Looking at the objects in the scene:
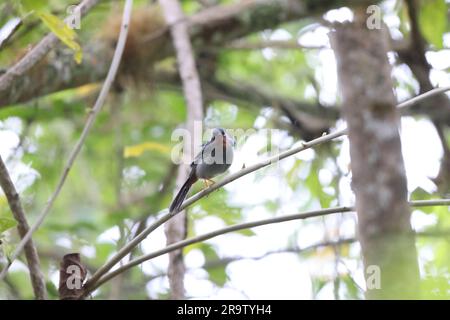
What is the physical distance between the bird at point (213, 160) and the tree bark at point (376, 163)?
2.82 ft

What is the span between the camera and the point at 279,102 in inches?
245

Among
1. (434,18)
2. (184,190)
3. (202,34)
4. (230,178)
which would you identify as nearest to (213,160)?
(184,190)

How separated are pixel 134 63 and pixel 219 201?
175cm

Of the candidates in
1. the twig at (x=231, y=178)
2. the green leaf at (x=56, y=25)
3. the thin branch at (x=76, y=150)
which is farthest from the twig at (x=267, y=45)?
the twig at (x=231, y=178)

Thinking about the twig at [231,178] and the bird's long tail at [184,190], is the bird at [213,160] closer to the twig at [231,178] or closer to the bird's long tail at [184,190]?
the bird's long tail at [184,190]

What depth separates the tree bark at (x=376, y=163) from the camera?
1.97 m

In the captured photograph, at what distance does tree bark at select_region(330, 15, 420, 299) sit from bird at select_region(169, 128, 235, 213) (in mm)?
859

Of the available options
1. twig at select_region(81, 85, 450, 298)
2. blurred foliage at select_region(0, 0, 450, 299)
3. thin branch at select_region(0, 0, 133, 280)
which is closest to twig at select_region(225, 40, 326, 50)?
blurred foliage at select_region(0, 0, 450, 299)

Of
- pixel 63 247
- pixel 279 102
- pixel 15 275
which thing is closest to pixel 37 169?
pixel 63 247

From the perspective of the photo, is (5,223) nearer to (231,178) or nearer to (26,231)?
(26,231)

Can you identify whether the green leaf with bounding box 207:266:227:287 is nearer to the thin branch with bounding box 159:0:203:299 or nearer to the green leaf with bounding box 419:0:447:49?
the thin branch with bounding box 159:0:203:299

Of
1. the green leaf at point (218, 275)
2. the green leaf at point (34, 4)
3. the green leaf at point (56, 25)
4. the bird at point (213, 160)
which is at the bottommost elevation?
the green leaf at point (218, 275)

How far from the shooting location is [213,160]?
356 centimetres

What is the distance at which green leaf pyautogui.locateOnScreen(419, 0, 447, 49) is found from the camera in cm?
393
